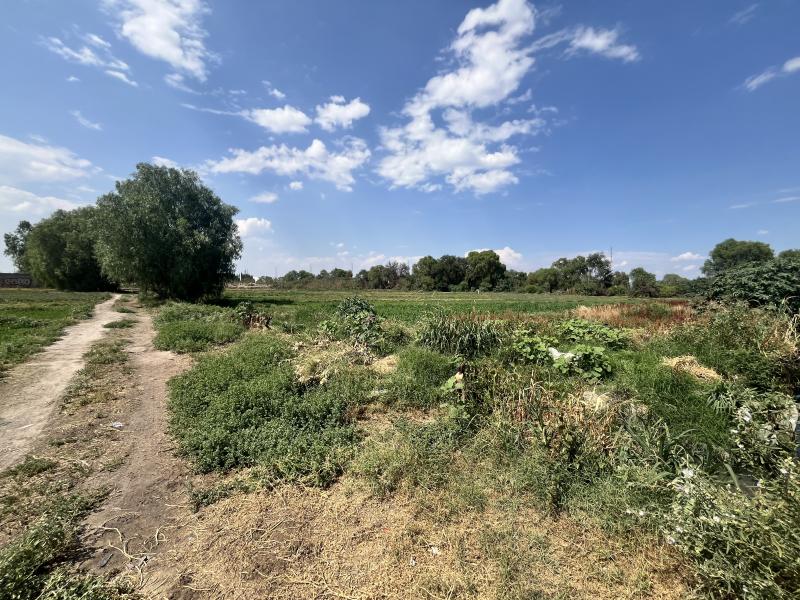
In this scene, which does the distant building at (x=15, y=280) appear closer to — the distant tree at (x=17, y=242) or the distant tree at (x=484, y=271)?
the distant tree at (x=17, y=242)

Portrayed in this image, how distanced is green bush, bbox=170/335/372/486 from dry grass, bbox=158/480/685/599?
740mm

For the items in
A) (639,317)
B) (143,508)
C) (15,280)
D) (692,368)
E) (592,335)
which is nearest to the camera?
(143,508)

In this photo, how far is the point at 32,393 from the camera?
6.68 metres

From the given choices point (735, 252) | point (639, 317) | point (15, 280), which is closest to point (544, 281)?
point (735, 252)

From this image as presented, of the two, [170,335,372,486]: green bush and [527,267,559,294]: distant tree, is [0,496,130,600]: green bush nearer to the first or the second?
[170,335,372,486]: green bush

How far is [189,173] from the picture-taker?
27000 mm

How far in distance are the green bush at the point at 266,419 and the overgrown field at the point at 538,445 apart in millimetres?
30

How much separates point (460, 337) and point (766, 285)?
14030 mm

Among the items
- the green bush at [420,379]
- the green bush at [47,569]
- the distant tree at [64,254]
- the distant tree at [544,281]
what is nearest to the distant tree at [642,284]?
the distant tree at [544,281]

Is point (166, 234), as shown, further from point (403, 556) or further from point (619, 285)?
point (619, 285)

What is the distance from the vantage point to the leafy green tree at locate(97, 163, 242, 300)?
23875 millimetres

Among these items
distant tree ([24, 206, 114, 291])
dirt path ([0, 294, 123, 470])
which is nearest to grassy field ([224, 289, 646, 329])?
dirt path ([0, 294, 123, 470])

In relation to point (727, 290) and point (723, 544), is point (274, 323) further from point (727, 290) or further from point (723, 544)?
point (727, 290)

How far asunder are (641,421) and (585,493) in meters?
1.49
